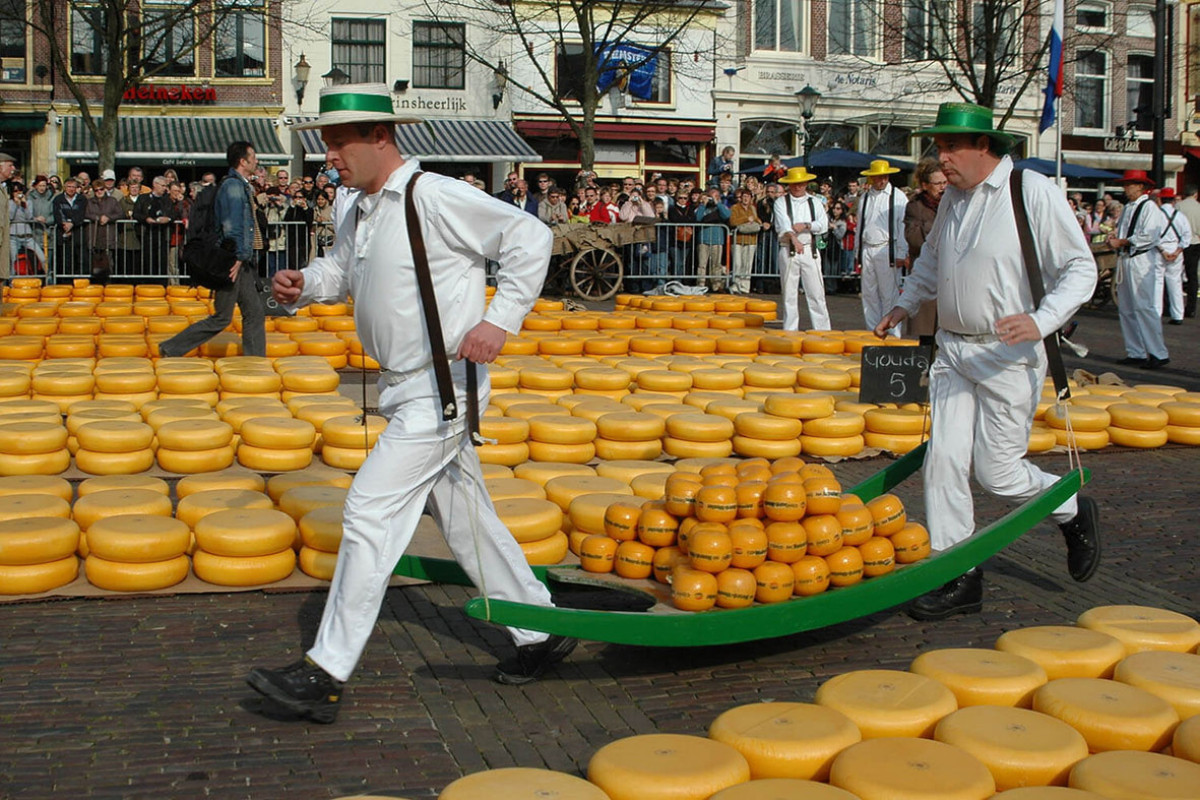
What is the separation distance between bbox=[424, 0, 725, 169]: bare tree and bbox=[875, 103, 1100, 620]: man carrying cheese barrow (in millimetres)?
27764

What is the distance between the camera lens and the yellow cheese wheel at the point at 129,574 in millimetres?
5215

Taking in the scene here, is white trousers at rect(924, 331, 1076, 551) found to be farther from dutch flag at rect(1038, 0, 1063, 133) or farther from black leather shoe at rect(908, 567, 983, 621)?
dutch flag at rect(1038, 0, 1063, 133)

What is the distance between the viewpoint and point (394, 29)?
33.8 meters

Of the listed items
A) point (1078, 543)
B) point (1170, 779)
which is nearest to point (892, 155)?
point (1078, 543)

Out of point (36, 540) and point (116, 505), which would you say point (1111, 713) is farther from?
point (116, 505)

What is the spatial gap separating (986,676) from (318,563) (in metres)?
2.78

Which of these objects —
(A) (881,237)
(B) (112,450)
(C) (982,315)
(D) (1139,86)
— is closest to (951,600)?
(C) (982,315)

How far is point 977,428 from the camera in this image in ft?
17.0

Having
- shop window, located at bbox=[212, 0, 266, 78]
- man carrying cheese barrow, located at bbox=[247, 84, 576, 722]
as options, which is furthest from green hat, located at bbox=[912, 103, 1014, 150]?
shop window, located at bbox=[212, 0, 266, 78]

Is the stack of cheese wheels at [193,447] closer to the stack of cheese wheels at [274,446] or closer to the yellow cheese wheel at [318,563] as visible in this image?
the stack of cheese wheels at [274,446]

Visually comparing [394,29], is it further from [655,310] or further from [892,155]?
[655,310]

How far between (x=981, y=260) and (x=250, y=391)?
5428 millimetres

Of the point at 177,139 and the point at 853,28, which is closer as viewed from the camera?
the point at 177,139

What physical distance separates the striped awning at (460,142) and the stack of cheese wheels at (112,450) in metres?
24.6
